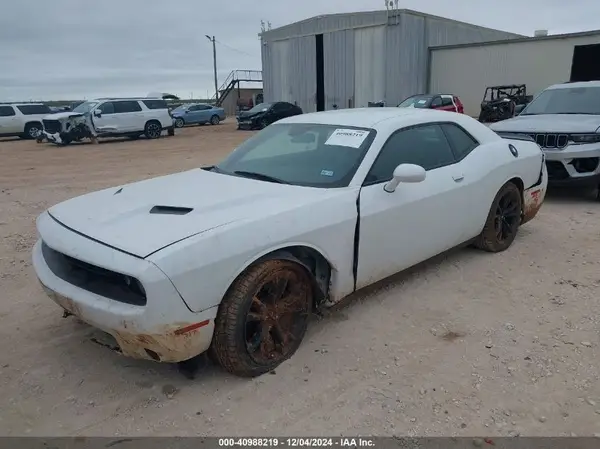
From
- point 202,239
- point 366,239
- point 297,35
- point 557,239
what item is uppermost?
point 297,35

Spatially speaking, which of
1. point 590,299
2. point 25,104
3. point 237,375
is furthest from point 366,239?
point 25,104

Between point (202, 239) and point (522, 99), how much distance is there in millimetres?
19982

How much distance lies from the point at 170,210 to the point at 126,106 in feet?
62.3

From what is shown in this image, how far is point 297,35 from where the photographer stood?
88.5 ft

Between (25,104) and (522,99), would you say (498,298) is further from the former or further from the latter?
(25,104)

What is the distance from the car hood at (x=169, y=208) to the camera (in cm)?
258

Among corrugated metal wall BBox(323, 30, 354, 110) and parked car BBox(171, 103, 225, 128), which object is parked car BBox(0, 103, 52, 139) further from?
corrugated metal wall BBox(323, 30, 354, 110)

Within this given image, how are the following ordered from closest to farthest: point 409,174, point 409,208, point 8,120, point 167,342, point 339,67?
point 167,342 < point 409,174 < point 409,208 < point 8,120 < point 339,67

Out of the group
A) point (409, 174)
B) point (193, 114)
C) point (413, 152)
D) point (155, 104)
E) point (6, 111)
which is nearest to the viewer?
point (409, 174)

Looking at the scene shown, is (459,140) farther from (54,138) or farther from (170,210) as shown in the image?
(54,138)

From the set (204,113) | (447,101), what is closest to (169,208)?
(447,101)

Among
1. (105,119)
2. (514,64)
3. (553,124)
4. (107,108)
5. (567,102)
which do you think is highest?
(514,64)

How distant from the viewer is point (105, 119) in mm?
19484

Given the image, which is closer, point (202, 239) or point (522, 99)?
point (202, 239)
